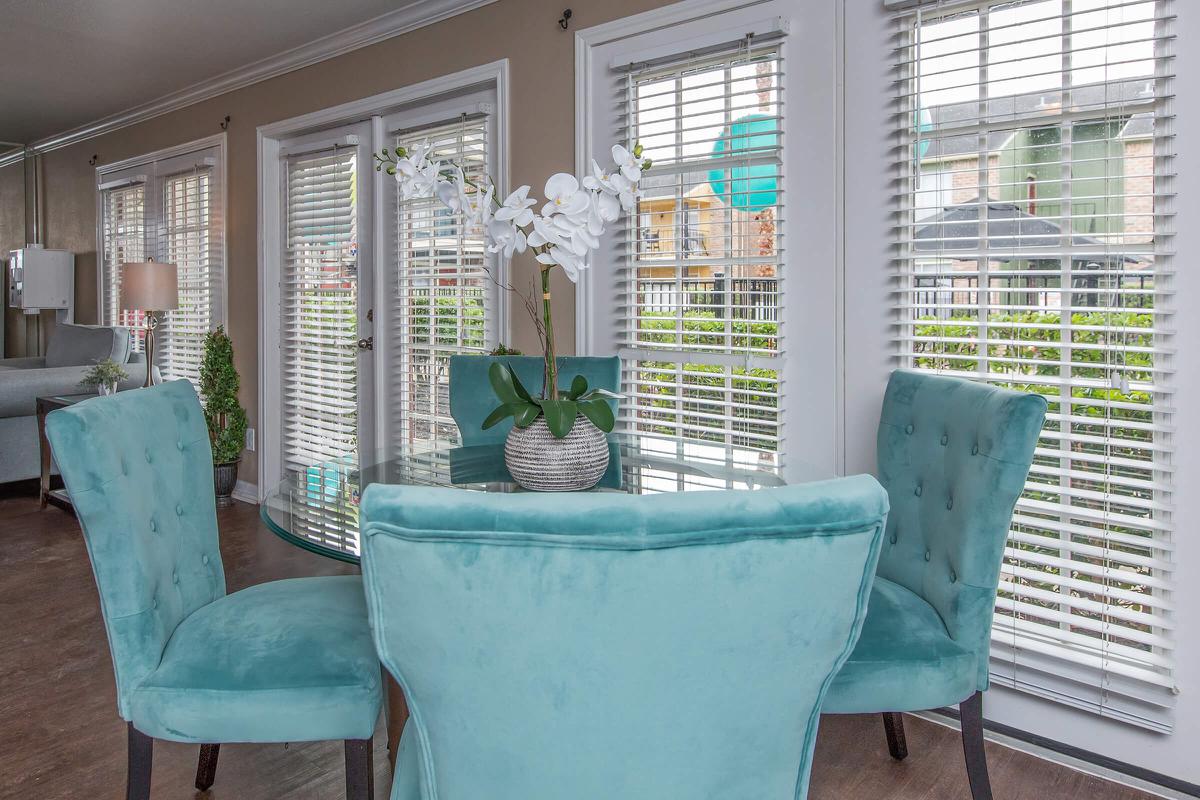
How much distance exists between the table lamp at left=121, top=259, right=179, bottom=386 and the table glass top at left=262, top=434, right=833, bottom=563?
11.2 ft

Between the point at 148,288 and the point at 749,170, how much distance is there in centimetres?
383

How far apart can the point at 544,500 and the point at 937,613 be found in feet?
4.24

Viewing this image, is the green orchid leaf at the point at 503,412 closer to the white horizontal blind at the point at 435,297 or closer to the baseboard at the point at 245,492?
the white horizontal blind at the point at 435,297

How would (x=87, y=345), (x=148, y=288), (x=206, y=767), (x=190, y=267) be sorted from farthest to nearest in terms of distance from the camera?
(x=87, y=345), (x=190, y=267), (x=148, y=288), (x=206, y=767)

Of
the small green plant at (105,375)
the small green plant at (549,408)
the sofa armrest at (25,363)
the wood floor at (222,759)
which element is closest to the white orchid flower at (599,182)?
the small green plant at (549,408)

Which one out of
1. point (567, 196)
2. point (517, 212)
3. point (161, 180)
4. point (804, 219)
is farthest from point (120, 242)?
point (567, 196)

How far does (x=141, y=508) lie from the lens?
1551 millimetres

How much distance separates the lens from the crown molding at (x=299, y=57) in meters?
3.88

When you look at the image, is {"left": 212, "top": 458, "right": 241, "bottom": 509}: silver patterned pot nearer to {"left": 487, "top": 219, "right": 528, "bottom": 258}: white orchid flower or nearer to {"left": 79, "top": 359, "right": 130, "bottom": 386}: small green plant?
{"left": 79, "top": 359, "right": 130, "bottom": 386}: small green plant

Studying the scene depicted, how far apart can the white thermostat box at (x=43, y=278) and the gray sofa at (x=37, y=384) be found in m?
1.11

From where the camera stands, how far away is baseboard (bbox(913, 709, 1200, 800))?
2072 mm

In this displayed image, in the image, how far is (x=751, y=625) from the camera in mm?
835

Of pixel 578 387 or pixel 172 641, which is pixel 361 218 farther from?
pixel 172 641

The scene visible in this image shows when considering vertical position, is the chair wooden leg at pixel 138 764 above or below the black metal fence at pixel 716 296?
below
